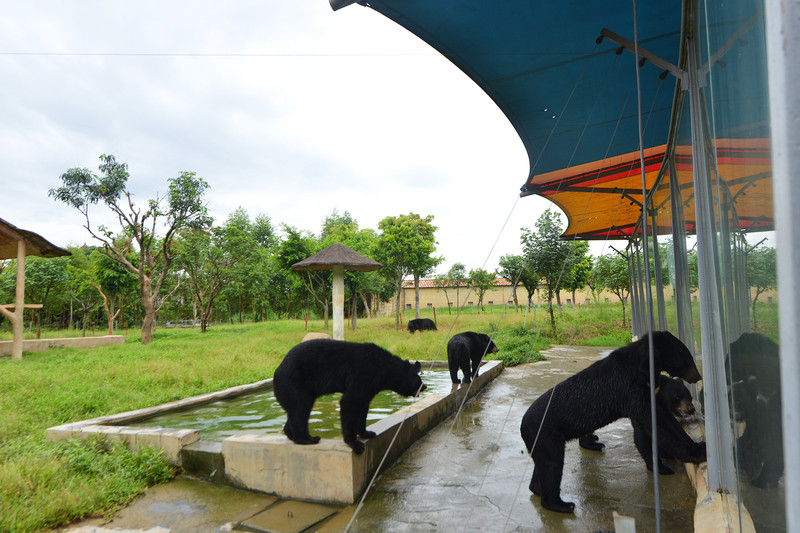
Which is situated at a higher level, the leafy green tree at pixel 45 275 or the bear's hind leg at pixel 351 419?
the leafy green tree at pixel 45 275

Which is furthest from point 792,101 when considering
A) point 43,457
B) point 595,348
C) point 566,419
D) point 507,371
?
point 595,348

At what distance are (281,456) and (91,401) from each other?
4.19 metres

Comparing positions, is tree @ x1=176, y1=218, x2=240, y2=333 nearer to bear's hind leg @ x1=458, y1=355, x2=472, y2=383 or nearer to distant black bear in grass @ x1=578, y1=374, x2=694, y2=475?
bear's hind leg @ x1=458, y1=355, x2=472, y2=383

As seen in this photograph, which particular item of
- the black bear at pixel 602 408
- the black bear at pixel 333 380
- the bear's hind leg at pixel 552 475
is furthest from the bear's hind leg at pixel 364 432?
the bear's hind leg at pixel 552 475

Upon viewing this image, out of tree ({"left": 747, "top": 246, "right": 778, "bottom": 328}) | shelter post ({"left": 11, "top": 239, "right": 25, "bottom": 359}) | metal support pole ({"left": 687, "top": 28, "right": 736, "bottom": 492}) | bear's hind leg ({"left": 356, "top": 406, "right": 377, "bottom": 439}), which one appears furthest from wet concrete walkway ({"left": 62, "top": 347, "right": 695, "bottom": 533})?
shelter post ({"left": 11, "top": 239, "right": 25, "bottom": 359})

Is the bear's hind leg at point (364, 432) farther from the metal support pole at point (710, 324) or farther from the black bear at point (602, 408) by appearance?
the metal support pole at point (710, 324)

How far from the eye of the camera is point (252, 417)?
586cm

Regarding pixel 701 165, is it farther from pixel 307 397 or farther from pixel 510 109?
pixel 307 397

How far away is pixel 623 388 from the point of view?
10.3 feet

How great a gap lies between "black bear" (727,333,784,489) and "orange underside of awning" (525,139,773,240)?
415 millimetres

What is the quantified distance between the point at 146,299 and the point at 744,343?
19.3 meters

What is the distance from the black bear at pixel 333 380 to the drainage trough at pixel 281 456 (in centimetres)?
13

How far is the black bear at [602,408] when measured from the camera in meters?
3.02

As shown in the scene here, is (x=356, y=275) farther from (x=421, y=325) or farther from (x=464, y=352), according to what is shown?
(x=464, y=352)
